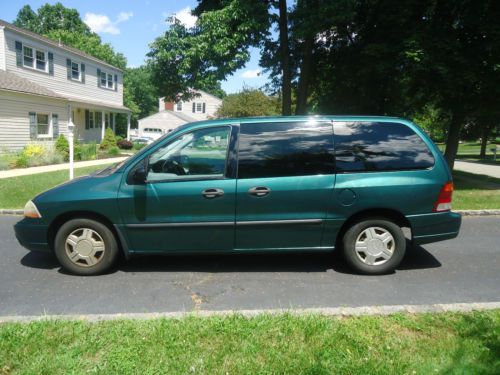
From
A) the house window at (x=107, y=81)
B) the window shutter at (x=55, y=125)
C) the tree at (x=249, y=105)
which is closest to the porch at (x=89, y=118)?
the window shutter at (x=55, y=125)

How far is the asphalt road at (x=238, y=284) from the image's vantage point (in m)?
3.88

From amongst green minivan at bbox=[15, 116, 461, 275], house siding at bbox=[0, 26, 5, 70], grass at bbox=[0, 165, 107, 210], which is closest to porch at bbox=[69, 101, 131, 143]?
house siding at bbox=[0, 26, 5, 70]

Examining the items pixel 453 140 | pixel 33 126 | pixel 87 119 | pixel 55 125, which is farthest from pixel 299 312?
pixel 87 119

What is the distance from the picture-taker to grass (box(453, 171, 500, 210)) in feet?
29.4

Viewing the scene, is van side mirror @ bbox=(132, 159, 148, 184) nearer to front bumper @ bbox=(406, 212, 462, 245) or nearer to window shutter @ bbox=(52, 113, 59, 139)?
front bumper @ bbox=(406, 212, 462, 245)

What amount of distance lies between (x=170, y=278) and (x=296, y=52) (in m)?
14.9

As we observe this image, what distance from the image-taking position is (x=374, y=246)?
15.2 ft

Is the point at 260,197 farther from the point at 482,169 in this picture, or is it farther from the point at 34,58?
the point at 34,58

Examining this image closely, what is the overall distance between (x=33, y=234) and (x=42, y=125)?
62.2 ft

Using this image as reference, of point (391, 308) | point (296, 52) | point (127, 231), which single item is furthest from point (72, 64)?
point (391, 308)

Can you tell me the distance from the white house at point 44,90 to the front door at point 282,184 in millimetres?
17010

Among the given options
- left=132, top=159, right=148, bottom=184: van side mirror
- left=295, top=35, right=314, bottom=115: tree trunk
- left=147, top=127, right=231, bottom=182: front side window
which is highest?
left=295, top=35, right=314, bottom=115: tree trunk

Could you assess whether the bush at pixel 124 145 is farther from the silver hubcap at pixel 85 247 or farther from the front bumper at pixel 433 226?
the front bumper at pixel 433 226

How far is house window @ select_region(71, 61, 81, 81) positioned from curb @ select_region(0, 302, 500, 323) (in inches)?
968
